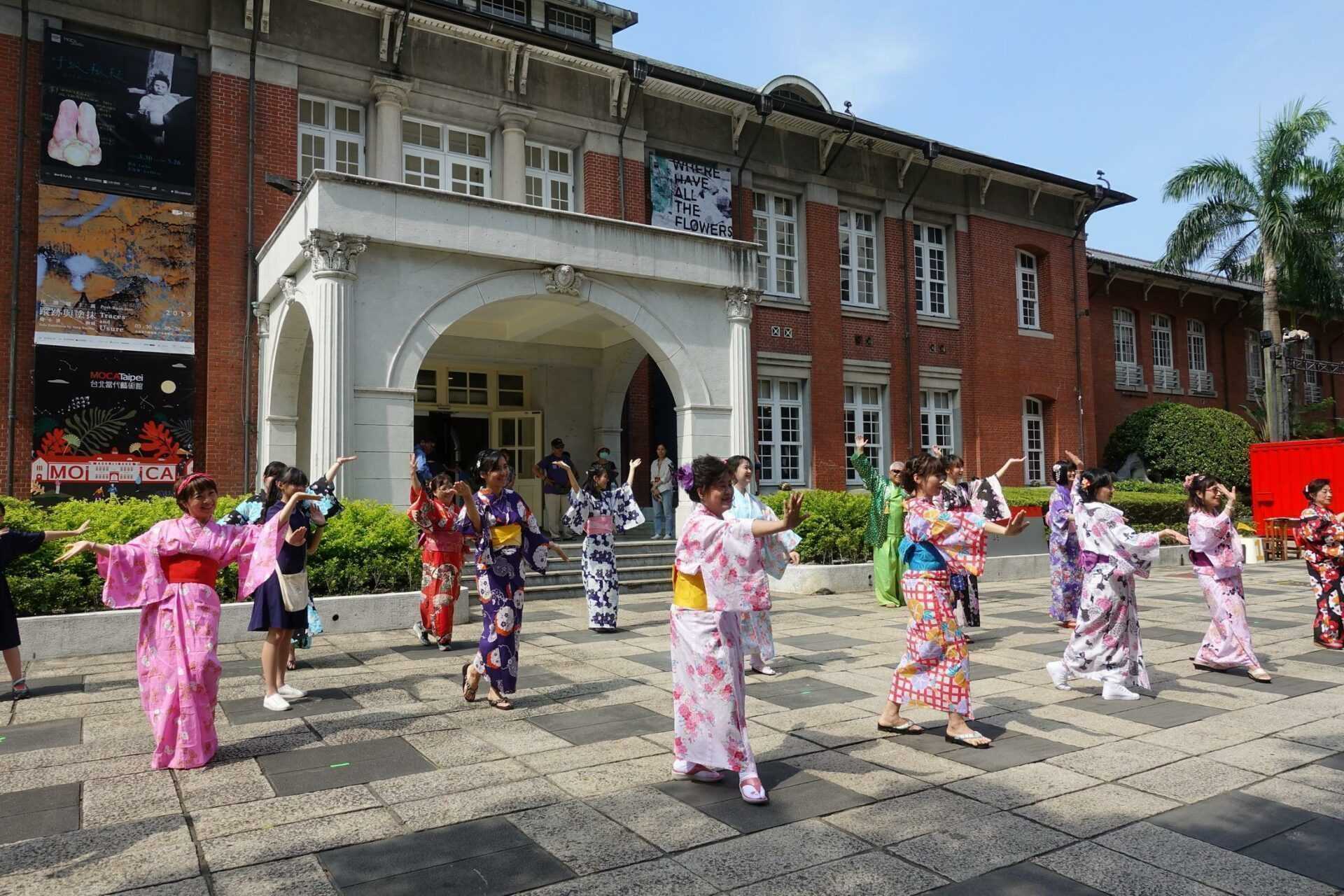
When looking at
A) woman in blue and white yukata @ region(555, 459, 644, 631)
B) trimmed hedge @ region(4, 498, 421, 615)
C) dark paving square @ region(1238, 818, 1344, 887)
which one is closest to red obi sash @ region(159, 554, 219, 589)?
trimmed hedge @ region(4, 498, 421, 615)

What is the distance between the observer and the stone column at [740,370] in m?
14.2

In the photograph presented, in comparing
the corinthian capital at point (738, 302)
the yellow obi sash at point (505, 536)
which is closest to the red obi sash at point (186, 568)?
the yellow obi sash at point (505, 536)

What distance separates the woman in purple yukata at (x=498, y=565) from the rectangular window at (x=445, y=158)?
1040 cm

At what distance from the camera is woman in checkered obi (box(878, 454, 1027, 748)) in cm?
536

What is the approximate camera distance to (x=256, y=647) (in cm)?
866

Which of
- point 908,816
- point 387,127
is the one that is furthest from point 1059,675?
point 387,127

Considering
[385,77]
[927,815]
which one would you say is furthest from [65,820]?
[385,77]

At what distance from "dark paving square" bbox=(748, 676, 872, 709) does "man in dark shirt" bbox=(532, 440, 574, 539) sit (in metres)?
8.68

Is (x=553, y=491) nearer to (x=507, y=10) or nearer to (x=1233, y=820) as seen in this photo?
(x=507, y=10)

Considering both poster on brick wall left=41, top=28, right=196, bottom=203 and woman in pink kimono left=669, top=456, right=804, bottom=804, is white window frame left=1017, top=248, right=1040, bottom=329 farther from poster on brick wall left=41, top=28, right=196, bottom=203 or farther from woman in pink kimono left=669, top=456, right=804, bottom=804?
woman in pink kimono left=669, top=456, right=804, bottom=804

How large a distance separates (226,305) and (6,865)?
38.3 feet

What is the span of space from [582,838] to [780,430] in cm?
1557

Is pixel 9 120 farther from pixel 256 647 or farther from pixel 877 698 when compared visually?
pixel 877 698

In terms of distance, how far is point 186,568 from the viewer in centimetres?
534
